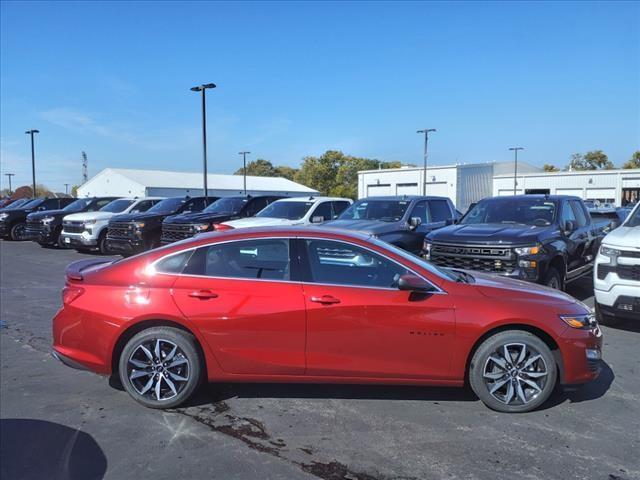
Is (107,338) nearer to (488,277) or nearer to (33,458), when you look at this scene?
(33,458)

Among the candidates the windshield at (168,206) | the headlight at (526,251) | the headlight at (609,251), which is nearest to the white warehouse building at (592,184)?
the windshield at (168,206)

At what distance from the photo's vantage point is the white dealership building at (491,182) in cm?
5284

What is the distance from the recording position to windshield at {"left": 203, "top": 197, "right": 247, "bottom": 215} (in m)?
14.5

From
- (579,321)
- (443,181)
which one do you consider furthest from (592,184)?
(579,321)

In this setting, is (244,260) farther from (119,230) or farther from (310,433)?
(119,230)

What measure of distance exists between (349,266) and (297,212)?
26.5ft

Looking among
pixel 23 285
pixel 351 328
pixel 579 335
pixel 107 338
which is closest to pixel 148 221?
pixel 23 285

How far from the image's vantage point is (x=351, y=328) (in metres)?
4.13

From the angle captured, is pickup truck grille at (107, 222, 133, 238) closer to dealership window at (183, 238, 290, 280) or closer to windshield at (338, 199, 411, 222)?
windshield at (338, 199, 411, 222)

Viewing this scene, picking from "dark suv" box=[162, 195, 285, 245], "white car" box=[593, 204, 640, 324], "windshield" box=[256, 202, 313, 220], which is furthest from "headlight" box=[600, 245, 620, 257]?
"dark suv" box=[162, 195, 285, 245]

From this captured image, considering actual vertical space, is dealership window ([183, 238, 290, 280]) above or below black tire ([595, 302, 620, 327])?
above

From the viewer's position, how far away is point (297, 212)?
40.4 feet

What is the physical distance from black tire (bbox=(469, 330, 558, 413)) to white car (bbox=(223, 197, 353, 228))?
24.6ft

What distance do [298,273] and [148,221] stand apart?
10924mm
